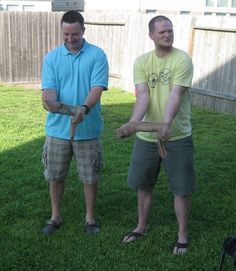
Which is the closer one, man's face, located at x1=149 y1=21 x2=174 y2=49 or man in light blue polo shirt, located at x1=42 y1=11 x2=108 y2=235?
man's face, located at x1=149 y1=21 x2=174 y2=49

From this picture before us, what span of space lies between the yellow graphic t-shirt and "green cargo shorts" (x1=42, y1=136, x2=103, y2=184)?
1.90ft

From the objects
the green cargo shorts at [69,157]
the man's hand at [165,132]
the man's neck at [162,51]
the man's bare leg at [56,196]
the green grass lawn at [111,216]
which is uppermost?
the man's neck at [162,51]

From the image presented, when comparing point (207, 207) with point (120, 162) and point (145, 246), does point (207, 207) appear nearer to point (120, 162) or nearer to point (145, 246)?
point (145, 246)

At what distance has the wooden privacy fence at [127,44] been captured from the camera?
9625 millimetres

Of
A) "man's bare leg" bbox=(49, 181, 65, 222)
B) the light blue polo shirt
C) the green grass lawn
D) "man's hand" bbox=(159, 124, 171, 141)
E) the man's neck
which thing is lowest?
the green grass lawn

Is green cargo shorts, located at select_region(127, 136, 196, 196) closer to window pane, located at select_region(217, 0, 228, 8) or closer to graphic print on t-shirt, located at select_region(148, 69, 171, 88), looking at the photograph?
graphic print on t-shirt, located at select_region(148, 69, 171, 88)

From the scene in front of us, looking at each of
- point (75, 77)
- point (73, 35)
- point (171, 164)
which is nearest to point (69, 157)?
point (75, 77)

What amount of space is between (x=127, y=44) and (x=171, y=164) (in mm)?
8485

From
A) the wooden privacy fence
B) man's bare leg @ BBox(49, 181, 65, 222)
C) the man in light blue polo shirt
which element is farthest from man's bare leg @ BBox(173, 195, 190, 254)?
the wooden privacy fence

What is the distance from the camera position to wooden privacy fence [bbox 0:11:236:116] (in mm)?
9625

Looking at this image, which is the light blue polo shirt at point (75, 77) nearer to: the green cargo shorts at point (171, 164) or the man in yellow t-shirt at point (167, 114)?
the man in yellow t-shirt at point (167, 114)

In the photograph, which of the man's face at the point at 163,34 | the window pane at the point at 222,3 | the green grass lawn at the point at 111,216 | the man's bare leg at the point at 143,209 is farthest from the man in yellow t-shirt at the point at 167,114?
the window pane at the point at 222,3

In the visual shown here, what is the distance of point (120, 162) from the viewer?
6309 millimetres

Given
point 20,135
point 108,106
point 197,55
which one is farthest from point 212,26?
point 20,135
